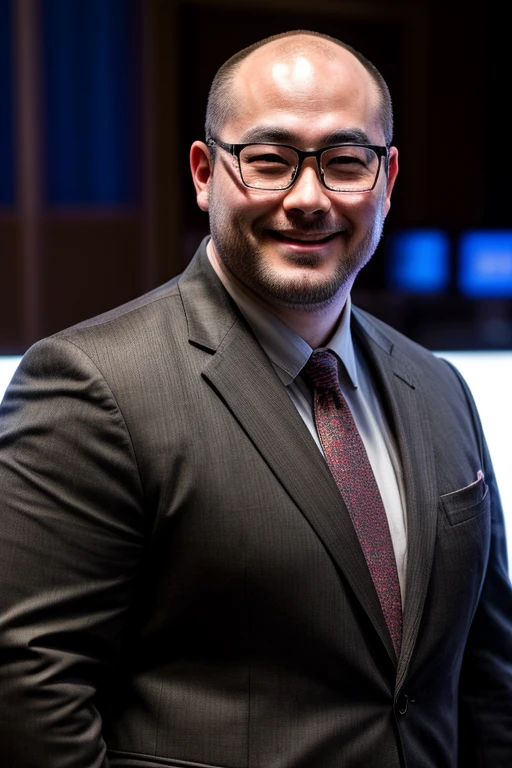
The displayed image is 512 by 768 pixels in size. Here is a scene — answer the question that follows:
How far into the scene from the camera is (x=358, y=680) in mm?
1147

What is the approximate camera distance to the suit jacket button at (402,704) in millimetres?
1170

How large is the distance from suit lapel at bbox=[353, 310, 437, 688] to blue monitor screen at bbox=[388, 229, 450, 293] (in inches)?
52.2

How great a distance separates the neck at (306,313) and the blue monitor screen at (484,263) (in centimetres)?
154

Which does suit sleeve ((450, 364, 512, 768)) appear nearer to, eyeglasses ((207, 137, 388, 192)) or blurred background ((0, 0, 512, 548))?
eyeglasses ((207, 137, 388, 192))

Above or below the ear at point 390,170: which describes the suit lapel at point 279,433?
below

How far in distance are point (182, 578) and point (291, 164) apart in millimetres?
513

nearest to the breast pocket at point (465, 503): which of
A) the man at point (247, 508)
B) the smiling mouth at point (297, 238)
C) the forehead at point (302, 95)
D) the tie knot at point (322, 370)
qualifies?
the man at point (247, 508)

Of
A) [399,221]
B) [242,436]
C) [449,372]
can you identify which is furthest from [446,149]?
[242,436]

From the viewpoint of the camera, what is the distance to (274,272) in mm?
1214

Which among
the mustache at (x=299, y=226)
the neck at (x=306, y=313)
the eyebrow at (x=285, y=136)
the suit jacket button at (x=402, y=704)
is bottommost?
the suit jacket button at (x=402, y=704)

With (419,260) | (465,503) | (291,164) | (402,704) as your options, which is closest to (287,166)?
(291,164)

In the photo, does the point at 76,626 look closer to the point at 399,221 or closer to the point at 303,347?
the point at 303,347

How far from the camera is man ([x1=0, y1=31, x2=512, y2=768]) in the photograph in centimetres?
107

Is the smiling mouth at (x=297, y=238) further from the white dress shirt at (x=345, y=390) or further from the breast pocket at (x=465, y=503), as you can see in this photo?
the breast pocket at (x=465, y=503)
